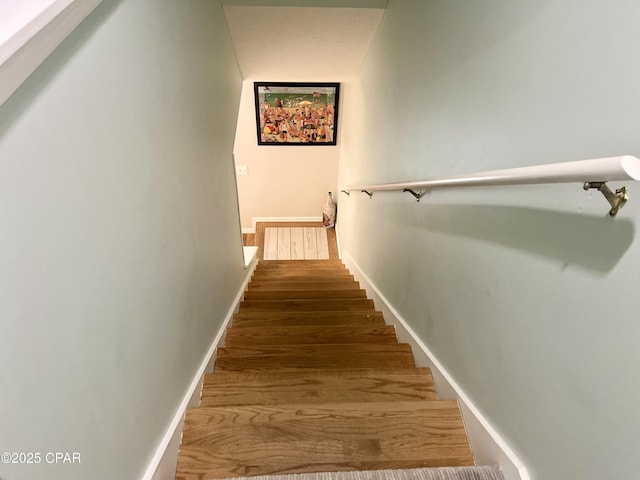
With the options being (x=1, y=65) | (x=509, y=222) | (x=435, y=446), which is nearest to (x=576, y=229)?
(x=509, y=222)

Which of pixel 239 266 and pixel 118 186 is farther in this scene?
pixel 239 266

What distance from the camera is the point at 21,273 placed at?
574 mm

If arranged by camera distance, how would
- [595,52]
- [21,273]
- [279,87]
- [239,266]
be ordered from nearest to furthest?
[21,273], [595,52], [239,266], [279,87]

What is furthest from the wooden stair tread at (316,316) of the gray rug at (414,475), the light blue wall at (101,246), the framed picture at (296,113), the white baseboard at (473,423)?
the framed picture at (296,113)

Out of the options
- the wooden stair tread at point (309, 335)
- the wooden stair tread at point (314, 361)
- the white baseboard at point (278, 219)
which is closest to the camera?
the wooden stair tread at point (314, 361)

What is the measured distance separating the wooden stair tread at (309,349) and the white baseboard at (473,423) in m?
0.11

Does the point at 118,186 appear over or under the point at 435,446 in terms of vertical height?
over

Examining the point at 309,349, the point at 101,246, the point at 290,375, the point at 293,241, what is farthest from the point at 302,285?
the point at 101,246

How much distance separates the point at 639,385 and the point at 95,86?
1.23m

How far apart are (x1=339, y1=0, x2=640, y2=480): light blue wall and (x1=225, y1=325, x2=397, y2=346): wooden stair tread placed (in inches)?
16.4

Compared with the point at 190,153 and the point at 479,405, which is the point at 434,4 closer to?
the point at 190,153

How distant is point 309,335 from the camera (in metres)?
1.98

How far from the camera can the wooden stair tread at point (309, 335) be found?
76.0 inches

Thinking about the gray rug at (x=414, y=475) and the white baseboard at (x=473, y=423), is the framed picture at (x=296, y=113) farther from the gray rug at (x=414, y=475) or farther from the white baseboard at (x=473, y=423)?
the gray rug at (x=414, y=475)
